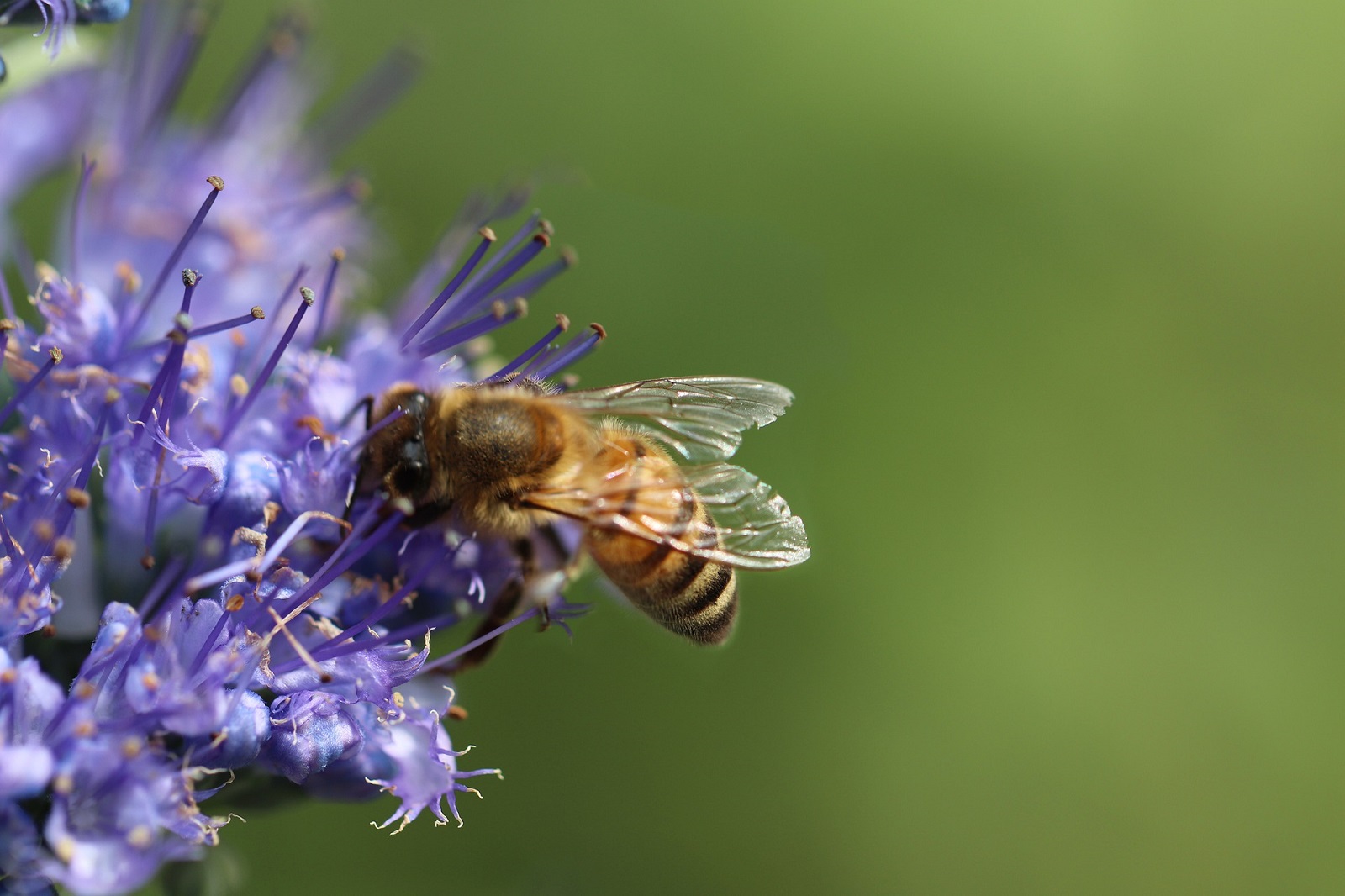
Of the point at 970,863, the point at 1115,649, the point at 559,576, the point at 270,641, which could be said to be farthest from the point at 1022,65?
the point at 270,641

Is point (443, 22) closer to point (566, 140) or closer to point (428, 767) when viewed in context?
point (566, 140)

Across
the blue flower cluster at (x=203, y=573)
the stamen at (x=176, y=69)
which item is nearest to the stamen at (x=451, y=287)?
the blue flower cluster at (x=203, y=573)

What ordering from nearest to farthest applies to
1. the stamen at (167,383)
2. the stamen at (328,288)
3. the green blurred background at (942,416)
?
the stamen at (167,383)
the stamen at (328,288)
the green blurred background at (942,416)

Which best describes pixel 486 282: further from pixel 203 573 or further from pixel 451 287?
pixel 203 573

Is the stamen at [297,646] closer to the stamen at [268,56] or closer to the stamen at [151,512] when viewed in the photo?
the stamen at [151,512]

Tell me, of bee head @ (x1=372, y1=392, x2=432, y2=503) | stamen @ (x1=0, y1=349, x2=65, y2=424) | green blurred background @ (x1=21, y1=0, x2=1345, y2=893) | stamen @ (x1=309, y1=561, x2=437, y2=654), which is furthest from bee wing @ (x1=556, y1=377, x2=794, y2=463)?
green blurred background @ (x1=21, y1=0, x2=1345, y2=893)

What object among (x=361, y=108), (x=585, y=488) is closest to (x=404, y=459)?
(x=585, y=488)
